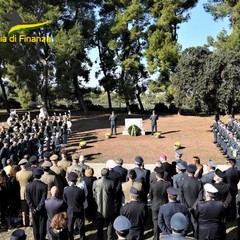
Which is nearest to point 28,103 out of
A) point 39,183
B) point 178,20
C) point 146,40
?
point 146,40

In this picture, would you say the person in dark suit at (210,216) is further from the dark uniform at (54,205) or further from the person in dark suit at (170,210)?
the dark uniform at (54,205)

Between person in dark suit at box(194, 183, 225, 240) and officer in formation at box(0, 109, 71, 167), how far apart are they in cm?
893

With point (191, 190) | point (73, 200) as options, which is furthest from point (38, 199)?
point (191, 190)

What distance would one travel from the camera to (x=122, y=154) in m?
19.0

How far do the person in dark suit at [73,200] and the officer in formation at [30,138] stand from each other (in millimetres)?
6574

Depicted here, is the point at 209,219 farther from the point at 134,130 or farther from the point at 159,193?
the point at 134,130

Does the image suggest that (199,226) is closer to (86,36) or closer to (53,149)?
(53,149)

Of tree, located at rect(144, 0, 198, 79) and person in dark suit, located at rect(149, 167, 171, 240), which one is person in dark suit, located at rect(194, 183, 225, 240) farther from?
tree, located at rect(144, 0, 198, 79)

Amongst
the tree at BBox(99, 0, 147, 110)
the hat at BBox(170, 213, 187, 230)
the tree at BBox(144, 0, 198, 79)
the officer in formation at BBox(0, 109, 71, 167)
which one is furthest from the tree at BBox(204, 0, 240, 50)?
the hat at BBox(170, 213, 187, 230)

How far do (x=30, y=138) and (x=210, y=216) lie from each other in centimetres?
1192

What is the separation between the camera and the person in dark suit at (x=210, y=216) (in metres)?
6.17

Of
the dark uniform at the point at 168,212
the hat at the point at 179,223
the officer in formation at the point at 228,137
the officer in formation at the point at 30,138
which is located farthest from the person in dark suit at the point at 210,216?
the officer in formation at the point at 228,137

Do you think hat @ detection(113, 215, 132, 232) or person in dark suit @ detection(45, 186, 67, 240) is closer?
hat @ detection(113, 215, 132, 232)

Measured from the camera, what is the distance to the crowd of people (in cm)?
624
